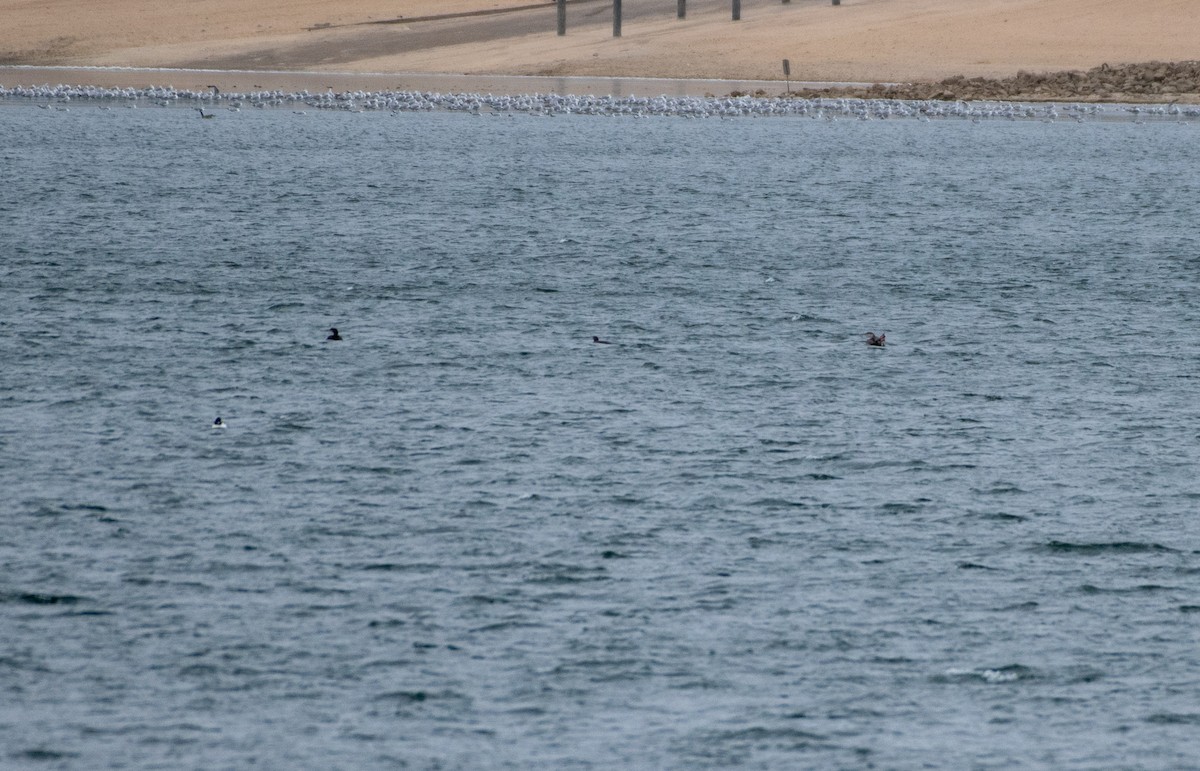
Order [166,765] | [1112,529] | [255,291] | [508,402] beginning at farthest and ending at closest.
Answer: [255,291], [508,402], [1112,529], [166,765]

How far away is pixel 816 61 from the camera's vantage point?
81062 millimetres

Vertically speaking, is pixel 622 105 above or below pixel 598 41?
below

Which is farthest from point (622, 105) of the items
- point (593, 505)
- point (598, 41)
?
point (593, 505)

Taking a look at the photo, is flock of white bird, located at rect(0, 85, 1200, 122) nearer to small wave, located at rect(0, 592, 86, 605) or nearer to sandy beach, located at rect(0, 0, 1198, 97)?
sandy beach, located at rect(0, 0, 1198, 97)

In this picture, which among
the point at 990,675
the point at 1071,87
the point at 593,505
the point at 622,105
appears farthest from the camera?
the point at 1071,87

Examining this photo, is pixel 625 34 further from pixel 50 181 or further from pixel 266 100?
pixel 50 181

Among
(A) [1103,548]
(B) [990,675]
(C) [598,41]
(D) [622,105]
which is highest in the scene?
(C) [598,41]

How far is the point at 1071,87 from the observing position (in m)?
73.7

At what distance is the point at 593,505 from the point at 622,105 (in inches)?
2316

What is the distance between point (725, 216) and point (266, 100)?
42.8 metres

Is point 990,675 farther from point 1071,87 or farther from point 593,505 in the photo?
point 1071,87

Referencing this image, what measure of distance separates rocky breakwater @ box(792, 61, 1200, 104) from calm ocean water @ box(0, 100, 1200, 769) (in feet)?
147

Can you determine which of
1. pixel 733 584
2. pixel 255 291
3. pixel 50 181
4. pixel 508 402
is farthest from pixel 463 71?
pixel 733 584

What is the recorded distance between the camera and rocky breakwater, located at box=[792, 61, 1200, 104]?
239ft
